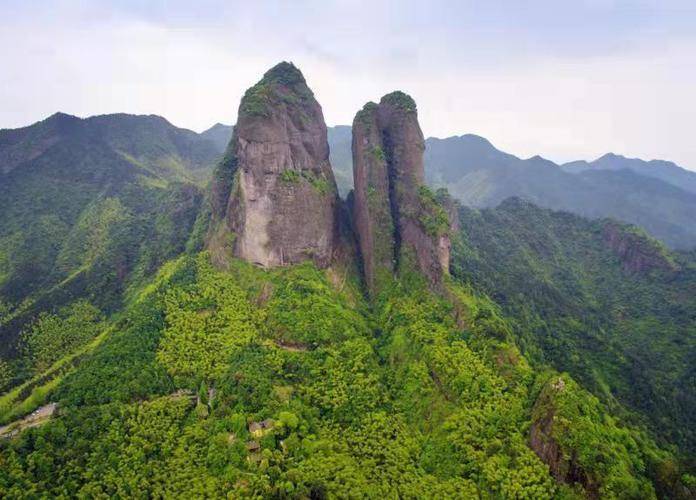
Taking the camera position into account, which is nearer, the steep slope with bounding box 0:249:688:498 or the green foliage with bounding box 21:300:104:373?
the steep slope with bounding box 0:249:688:498

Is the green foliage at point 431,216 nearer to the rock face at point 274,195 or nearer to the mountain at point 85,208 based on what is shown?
the rock face at point 274,195

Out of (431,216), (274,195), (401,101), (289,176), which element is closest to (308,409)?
(274,195)

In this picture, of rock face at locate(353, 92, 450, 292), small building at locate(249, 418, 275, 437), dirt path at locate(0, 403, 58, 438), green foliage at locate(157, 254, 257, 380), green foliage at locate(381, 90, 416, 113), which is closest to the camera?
small building at locate(249, 418, 275, 437)

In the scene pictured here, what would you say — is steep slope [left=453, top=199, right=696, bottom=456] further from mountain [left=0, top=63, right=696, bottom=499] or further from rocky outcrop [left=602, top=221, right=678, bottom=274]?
mountain [left=0, top=63, right=696, bottom=499]

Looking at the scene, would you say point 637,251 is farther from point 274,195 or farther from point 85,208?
point 85,208

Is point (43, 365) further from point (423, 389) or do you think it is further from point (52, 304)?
point (423, 389)

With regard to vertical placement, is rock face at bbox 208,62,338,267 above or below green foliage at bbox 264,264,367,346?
above

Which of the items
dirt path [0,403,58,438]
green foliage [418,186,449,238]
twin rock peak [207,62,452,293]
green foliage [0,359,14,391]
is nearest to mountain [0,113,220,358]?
green foliage [0,359,14,391]
